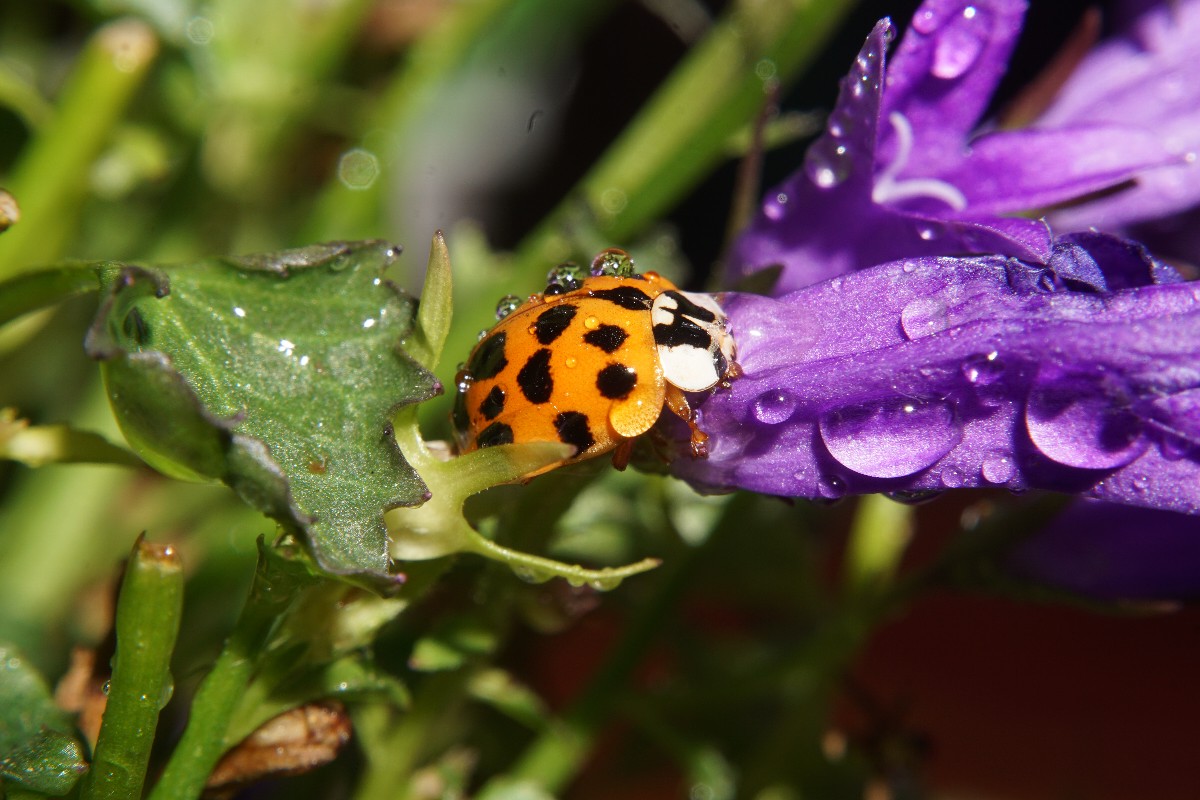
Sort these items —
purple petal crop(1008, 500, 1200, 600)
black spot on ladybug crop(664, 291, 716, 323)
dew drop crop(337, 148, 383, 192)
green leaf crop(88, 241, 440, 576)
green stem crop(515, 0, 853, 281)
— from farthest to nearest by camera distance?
dew drop crop(337, 148, 383, 192), green stem crop(515, 0, 853, 281), purple petal crop(1008, 500, 1200, 600), black spot on ladybug crop(664, 291, 716, 323), green leaf crop(88, 241, 440, 576)

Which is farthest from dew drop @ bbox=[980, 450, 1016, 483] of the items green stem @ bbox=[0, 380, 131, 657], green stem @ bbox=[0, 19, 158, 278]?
green stem @ bbox=[0, 380, 131, 657]

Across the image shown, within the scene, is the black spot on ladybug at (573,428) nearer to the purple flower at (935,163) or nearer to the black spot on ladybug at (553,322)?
the black spot on ladybug at (553,322)

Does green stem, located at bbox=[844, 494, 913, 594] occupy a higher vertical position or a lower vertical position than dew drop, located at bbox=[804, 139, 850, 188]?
lower

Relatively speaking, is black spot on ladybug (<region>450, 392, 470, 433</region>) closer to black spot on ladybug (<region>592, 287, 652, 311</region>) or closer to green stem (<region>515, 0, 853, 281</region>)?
black spot on ladybug (<region>592, 287, 652, 311</region>)

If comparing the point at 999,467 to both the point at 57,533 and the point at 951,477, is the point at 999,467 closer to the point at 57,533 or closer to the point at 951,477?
the point at 951,477

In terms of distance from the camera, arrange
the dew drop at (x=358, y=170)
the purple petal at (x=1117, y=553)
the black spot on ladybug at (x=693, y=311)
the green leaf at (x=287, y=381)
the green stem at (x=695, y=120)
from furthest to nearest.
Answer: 1. the dew drop at (x=358, y=170)
2. the green stem at (x=695, y=120)
3. the purple petal at (x=1117, y=553)
4. the black spot on ladybug at (x=693, y=311)
5. the green leaf at (x=287, y=381)

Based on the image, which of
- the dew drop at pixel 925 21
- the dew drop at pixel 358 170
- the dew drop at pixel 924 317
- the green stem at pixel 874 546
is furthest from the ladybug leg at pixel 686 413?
the dew drop at pixel 358 170
